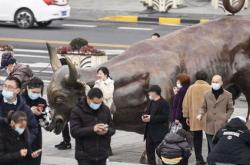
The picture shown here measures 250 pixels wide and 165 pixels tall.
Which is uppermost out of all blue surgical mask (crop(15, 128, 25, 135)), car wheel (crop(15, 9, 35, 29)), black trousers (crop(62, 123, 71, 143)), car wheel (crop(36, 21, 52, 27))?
blue surgical mask (crop(15, 128, 25, 135))

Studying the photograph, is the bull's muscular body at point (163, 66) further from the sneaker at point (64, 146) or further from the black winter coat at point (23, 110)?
the black winter coat at point (23, 110)

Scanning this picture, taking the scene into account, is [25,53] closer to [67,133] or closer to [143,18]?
[143,18]

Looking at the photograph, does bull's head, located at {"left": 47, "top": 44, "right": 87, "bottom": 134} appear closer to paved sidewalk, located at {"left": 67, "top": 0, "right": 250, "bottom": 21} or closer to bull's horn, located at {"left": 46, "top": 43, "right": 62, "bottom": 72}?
bull's horn, located at {"left": 46, "top": 43, "right": 62, "bottom": 72}

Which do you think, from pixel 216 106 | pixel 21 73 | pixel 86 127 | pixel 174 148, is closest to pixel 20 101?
pixel 86 127

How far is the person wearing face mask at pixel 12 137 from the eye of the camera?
1130 cm

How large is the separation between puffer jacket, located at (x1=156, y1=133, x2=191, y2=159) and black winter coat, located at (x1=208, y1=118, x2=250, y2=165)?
34cm

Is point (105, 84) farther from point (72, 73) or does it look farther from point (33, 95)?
point (33, 95)

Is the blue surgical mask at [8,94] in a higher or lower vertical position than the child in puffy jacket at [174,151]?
higher

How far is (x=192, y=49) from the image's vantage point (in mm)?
15289

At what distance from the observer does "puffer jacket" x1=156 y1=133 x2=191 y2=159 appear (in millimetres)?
11328

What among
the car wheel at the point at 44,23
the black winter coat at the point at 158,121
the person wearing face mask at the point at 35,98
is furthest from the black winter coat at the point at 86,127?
the car wheel at the point at 44,23

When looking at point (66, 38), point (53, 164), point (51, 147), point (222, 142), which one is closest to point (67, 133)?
point (51, 147)

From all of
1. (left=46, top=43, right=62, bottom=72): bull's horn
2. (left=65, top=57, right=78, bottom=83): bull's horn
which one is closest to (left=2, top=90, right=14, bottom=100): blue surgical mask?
(left=65, top=57, right=78, bottom=83): bull's horn

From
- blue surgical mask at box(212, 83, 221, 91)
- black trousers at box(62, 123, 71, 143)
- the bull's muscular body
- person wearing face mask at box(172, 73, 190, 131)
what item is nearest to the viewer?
blue surgical mask at box(212, 83, 221, 91)
